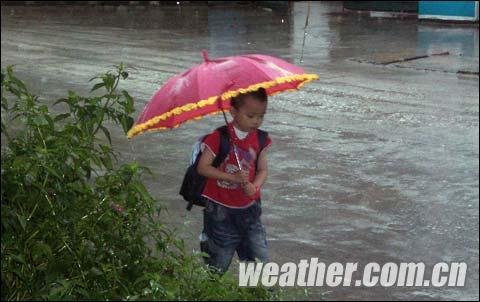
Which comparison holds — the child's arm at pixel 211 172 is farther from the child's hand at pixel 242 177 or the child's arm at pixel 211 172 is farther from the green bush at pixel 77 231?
the green bush at pixel 77 231

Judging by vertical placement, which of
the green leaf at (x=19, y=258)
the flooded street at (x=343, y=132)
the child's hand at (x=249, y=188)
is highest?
the child's hand at (x=249, y=188)

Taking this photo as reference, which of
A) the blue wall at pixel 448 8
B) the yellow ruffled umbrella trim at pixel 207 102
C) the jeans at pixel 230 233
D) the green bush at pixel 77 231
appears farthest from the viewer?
the blue wall at pixel 448 8

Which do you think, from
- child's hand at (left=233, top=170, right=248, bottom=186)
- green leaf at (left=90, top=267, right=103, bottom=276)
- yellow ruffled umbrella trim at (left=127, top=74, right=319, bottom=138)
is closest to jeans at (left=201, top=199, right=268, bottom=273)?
child's hand at (left=233, top=170, right=248, bottom=186)

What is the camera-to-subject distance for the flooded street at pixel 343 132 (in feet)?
21.1

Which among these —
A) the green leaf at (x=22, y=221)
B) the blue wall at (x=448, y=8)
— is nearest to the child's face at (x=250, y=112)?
the green leaf at (x=22, y=221)

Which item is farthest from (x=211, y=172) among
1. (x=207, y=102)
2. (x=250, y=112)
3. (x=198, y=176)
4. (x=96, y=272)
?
(x=96, y=272)

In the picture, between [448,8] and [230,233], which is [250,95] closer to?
[230,233]

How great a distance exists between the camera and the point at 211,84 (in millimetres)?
4184

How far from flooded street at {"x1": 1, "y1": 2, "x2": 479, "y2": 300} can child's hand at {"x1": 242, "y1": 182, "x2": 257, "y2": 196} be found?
361 millimetres

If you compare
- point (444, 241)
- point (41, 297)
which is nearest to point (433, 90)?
point (444, 241)

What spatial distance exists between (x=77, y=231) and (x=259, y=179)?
0.93m

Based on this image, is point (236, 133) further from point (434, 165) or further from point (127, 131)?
point (434, 165)

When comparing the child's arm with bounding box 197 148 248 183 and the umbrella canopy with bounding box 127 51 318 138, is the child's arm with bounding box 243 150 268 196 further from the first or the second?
the umbrella canopy with bounding box 127 51 318 138

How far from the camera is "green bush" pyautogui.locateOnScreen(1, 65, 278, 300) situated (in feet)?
12.5
